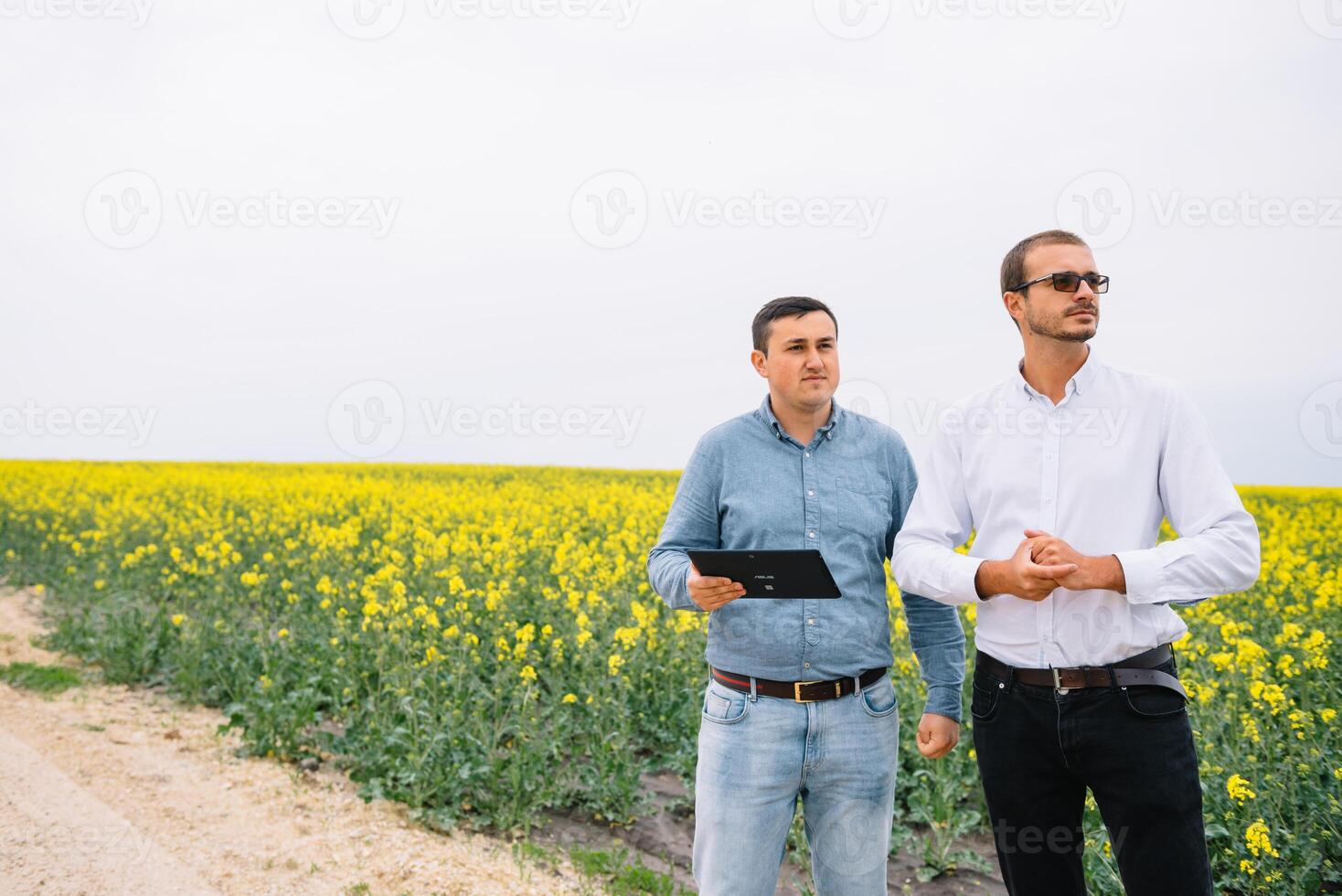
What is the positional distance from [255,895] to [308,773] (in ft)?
5.05

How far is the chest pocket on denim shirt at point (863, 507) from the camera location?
8.95ft

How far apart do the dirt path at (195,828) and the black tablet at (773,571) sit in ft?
9.31

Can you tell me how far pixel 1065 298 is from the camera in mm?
2484

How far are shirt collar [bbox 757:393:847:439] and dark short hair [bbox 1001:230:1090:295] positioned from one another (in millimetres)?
561

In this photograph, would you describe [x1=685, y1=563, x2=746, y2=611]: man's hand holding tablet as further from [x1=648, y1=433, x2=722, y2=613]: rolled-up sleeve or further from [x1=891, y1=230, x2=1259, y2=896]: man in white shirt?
[x1=891, y1=230, x2=1259, y2=896]: man in white shirt

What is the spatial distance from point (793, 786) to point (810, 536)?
669mm

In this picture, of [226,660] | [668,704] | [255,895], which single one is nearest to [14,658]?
[226,660]

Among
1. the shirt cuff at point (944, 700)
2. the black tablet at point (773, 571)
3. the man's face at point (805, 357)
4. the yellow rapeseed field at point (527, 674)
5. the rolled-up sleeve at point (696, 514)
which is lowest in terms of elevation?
the yellow rapeseed field at point (527, 674)

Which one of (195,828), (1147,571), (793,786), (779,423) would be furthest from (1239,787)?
(195,828)

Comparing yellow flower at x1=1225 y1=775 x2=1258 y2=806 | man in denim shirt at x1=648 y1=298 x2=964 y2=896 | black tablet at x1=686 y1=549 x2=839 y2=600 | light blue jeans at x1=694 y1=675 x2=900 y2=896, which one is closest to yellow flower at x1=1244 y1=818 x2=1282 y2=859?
yellow flower at x1=1225 y1=775 x2=1258 y2=806

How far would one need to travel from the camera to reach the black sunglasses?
8.09 feet

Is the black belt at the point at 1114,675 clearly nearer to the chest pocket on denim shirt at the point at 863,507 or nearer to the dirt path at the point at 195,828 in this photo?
the chest pocket on denim shirt at the point at 863,507

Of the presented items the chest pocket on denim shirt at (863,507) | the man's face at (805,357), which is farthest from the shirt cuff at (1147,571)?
the man's face at (805,357)

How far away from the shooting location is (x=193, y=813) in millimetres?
5547
